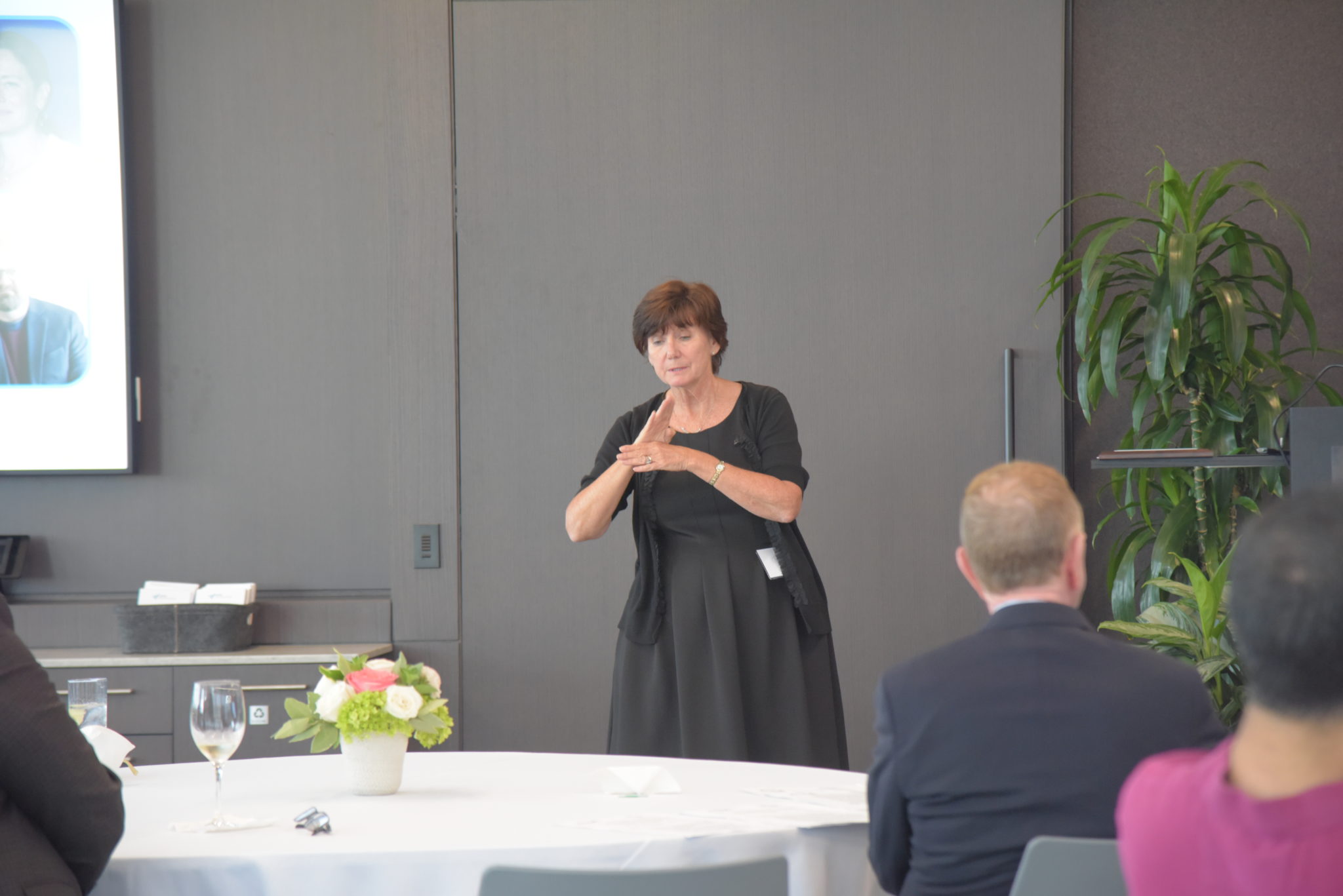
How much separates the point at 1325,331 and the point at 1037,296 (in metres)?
1.06

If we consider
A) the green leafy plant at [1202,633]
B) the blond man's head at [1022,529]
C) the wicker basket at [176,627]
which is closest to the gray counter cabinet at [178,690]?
the wicker basket at [176,627]

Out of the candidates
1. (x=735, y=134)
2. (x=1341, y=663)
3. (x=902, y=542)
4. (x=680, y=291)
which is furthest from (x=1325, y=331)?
(x=1341, y=663)

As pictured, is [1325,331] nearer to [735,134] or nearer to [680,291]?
[735,134]

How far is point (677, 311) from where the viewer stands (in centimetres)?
300

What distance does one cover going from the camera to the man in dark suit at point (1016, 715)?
4.44ft

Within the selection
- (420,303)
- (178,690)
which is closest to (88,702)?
(178,690)

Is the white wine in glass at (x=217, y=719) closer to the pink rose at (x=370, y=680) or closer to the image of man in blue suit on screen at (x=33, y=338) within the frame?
the pink rose at (x=370, y=680)

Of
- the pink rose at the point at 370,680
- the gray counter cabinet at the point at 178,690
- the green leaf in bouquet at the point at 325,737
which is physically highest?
the pink rose at the point at 370,680

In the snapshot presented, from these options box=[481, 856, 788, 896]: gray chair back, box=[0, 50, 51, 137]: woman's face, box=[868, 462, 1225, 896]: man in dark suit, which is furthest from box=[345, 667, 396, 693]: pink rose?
box=[0, 50, 51, 137]: woman's face

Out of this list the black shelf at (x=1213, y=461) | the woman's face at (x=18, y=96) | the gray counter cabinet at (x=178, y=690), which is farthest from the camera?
the woman's face at (x=18, y=96)

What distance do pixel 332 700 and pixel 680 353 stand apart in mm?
1373

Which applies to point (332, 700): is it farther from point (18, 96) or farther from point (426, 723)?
point (18, 96)

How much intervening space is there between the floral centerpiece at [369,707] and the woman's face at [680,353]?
1207mm

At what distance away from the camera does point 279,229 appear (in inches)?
175
